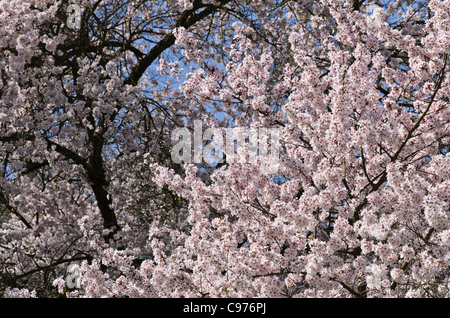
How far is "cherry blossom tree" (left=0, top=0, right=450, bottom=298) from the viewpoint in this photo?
192 inches

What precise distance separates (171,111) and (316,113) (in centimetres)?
479

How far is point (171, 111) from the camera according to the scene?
1045cm

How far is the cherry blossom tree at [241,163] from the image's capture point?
4.89m

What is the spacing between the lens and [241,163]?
576 centimetres

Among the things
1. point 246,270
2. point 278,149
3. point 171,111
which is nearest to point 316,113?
point 278,149
